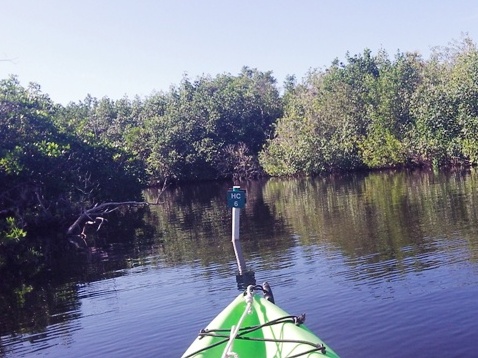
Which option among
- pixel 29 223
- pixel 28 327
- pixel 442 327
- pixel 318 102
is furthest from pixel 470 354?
pixel 318 102

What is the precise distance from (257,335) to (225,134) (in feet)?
183

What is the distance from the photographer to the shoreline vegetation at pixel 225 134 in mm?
28375

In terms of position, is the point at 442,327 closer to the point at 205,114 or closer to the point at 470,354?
the point at 470,354

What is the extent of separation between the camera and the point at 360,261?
47.3 ft

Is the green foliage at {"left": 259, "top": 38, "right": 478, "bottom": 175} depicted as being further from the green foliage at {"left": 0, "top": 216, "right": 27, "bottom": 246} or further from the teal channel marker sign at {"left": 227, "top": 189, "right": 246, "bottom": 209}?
the teal channel marker sign at {"left": 227, "top": 189, "right": 246, "bottom": 209}

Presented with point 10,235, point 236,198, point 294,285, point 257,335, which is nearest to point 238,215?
point 236,198

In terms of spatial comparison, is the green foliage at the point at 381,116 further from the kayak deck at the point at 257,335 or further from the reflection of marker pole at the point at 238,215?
the kayak deck at the point at 257,335

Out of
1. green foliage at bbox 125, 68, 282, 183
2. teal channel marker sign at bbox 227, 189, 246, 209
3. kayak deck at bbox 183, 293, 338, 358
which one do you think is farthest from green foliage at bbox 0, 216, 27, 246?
green foliage at bbox 125, 68, 282, 183

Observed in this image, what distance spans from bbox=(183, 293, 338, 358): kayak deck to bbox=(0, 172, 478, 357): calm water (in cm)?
205

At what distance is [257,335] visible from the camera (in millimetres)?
6703

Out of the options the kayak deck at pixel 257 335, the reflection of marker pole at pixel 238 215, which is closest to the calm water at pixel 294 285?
the reflection of marker pole at pixel 238 215

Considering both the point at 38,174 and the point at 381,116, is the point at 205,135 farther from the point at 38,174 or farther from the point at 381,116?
the point at 38,174

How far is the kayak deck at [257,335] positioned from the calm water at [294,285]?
205 centimetres

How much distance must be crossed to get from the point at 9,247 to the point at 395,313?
15001 mm
